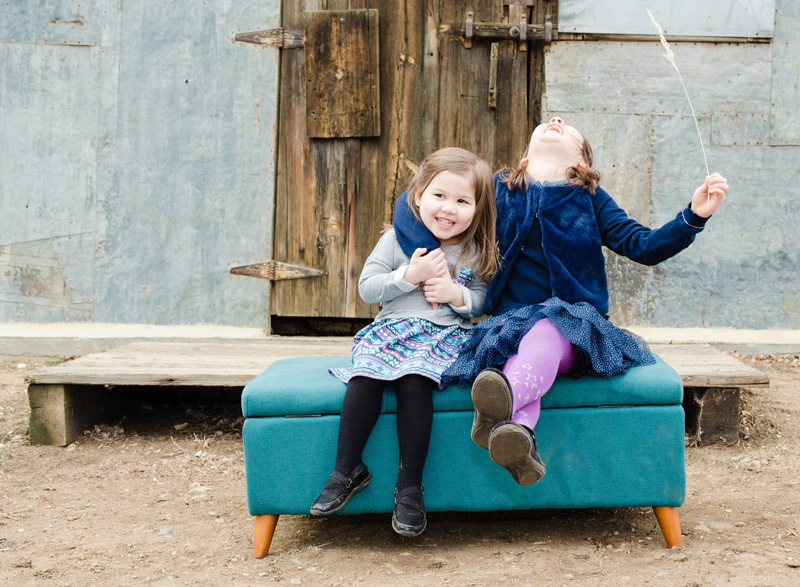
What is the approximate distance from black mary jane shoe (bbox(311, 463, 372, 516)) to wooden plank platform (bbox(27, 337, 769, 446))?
1147mm

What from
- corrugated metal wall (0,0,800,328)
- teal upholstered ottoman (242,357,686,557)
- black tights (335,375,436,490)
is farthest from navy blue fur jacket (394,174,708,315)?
corrugated metal wall (0,0,800,328)

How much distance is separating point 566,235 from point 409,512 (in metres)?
1.01

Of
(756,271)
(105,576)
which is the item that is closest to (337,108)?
(756,271)

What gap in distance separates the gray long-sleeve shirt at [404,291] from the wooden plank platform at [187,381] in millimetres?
960

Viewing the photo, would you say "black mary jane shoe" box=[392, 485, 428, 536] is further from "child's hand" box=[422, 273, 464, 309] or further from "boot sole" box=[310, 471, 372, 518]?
"child's hand" box=[422, 273, 464, 309]

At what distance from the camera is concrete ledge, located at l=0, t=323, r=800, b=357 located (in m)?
4.36

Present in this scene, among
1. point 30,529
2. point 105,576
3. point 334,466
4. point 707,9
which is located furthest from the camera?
point 707,9

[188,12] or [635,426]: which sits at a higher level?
[188,12]

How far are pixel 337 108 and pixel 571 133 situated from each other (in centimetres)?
207

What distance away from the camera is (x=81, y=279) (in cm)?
449

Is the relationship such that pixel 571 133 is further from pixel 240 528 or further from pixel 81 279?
pixel 81 279

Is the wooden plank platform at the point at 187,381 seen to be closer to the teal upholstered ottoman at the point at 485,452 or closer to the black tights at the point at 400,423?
the teal upholstered ottoman at the point at 485,452

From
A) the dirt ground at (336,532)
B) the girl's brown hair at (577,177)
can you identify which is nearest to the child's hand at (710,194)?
the girl's brown hair at (577,177)

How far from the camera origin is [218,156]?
14.6 ft
